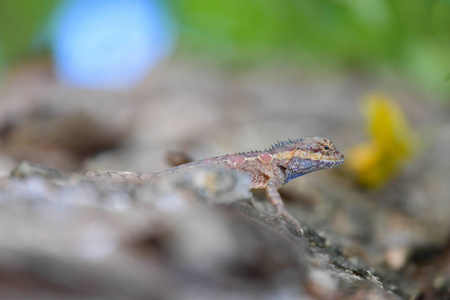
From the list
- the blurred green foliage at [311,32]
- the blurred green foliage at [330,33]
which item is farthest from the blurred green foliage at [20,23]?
the blurred green foliage at [330,33]

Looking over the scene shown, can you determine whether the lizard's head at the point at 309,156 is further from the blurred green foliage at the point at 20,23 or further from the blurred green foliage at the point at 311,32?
the blurred green foliage at the point at 20,23

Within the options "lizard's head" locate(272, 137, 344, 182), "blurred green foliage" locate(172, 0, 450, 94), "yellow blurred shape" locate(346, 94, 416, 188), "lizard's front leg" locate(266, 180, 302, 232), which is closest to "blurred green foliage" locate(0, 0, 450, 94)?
"blurred green foliage" locate(172, 0, 450, 94)

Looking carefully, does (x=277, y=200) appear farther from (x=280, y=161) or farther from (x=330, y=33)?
(x=330, y=33)

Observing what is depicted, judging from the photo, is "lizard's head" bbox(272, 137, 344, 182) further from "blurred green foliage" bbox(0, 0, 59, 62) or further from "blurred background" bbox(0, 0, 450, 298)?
"blurred green foliage" bbox(0, 0, 59, 62)

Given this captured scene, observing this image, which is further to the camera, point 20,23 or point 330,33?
point 20,23

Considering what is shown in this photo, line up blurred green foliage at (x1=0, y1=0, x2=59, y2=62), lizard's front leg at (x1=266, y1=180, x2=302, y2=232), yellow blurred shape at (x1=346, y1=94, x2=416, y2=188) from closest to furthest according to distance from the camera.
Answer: lizard's front leg at (x1=266, y1=180, x2=302, y2=232) < yellow blurred shape at (x1=346, y1=94, x2=416, y2=188) < blurred green foliage at (x1=0, y1=0, x2=59, y2=62)

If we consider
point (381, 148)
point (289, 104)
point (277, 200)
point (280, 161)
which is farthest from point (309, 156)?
point (289, 104)

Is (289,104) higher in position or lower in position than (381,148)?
higher

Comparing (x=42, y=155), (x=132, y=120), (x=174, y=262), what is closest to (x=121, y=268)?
(x=174, y=262)
